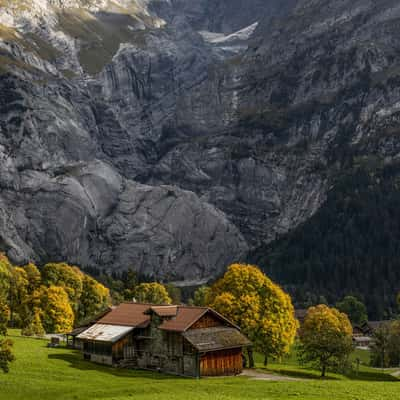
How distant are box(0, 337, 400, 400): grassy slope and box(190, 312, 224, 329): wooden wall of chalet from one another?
23.1ft

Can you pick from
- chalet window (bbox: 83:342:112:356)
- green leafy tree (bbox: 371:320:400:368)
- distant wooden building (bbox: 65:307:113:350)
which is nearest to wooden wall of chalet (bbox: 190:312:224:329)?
chalet window (bbox: 83:342:112:356)

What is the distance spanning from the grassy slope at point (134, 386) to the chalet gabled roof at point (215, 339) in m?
4.15

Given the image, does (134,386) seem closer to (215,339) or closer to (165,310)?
(215,339)

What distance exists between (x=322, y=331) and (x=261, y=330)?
28.3ft

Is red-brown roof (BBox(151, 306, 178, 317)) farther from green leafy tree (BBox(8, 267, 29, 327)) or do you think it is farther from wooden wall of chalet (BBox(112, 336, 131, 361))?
green leafy tree (BBox(8, 267, 29, 327))

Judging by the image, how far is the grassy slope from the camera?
50094 mm

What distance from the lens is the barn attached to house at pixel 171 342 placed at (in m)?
70.1

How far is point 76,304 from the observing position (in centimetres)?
12100

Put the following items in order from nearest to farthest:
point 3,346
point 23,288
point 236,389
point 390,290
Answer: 1. point 3,346
2. point 236,389
3. point 23,288
4. point 390,290

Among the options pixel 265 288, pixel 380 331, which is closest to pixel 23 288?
pixel 265 288

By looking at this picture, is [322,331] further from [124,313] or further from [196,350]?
[124,313]

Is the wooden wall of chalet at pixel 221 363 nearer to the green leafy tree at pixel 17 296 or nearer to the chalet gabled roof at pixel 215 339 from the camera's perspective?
the chalet gabled roof at pixel 215 339

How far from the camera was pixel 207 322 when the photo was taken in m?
73.2

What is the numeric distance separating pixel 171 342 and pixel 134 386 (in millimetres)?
16070
